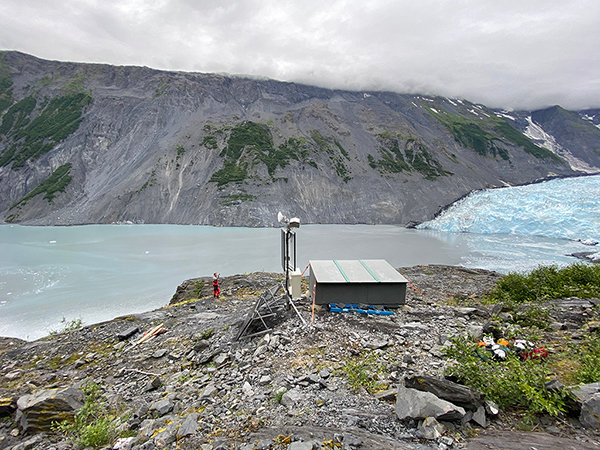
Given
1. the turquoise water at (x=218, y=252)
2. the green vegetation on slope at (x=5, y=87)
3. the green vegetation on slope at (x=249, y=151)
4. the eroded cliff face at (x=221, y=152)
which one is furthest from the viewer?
the green vegetation on slope at (x=5, y=87)

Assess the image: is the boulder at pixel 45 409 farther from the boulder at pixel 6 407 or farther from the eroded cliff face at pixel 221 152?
the eroded cliff face at pixel 221 152

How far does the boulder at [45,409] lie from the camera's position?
4500 millimetres

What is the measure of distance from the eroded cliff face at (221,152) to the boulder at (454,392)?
42.2 metres

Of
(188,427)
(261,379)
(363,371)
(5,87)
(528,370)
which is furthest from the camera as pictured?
(5,87)

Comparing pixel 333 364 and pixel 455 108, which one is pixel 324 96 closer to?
pixel 455 108

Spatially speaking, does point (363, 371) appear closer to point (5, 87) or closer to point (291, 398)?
point (291, 398)

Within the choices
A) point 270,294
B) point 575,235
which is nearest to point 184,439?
point 270,294

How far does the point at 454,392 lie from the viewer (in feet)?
11.1

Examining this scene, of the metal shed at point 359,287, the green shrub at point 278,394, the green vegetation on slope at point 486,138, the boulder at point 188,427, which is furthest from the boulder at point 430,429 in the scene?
the green vegetation on slope at point 486,138

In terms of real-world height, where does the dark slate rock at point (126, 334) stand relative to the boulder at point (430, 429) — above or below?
below

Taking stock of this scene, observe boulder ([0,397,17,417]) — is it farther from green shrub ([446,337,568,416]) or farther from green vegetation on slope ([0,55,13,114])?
green vegetation on slope ([0,55,13,114])

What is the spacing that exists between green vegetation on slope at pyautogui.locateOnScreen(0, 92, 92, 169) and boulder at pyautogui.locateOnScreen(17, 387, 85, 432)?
80710 millimetres

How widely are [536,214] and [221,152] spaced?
50824mm

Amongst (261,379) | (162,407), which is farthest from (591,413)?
(162,407)
